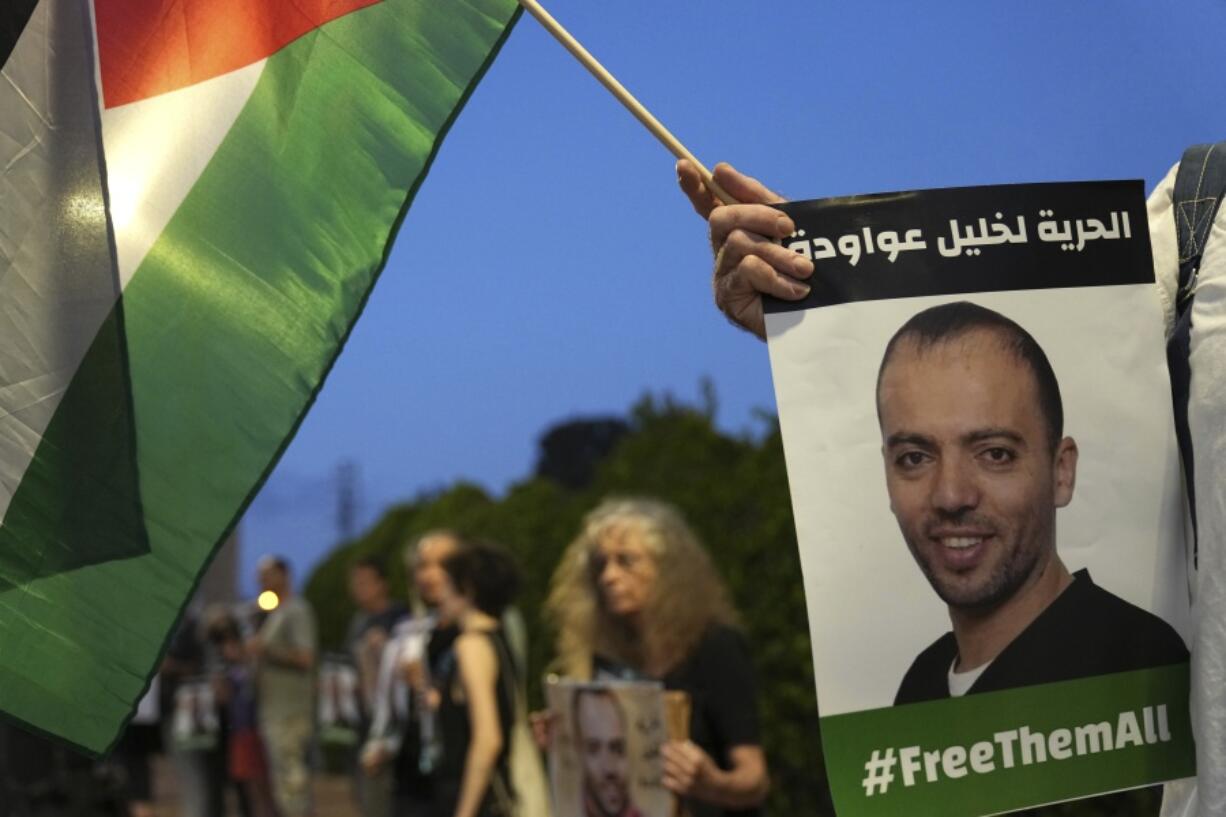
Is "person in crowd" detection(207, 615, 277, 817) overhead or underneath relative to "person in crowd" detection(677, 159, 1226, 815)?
overhead

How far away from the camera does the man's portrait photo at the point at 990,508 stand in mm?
2592

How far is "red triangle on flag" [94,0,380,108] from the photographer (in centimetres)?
323

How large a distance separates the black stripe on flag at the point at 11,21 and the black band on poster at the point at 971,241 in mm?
1472

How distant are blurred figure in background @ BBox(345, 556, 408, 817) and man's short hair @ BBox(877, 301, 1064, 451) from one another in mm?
9422

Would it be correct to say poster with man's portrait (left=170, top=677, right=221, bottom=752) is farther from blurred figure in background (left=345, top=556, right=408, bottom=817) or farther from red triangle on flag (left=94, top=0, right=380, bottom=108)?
red triangle on flag (left=94, top=0, right=380, bottom=108)

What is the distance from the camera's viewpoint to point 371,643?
12.8m

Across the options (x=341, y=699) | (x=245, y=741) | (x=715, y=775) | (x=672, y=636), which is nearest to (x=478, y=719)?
(x=672, y=636)

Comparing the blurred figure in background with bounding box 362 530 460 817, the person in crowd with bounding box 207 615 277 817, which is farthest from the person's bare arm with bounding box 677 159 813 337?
the person in crowd with bounding box 207 615 277 817

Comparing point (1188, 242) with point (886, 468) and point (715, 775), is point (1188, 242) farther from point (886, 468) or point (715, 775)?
point (715, 775)

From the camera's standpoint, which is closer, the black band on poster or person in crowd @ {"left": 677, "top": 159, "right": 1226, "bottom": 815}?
person in crowd @ {"left": 677, "top": 159, "right": 1226, "bottom": 815}

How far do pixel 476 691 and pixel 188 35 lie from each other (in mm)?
4359

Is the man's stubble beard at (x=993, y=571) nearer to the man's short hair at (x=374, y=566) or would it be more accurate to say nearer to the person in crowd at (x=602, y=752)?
the person in crowd at (x=602, y=752)

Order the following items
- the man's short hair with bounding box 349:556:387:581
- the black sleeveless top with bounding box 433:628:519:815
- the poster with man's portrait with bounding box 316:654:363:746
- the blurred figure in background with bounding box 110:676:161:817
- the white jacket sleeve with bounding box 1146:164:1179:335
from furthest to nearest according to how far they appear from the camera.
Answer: the man's short hair with bounding box 349:556:387:581, the poster with man's portrait with bounding box 316:654:363:746, the blurred figure in background with bounding box 110:676:161:817, the black sleeveless top with bounding box 433:628:519:815, the white jacket sleeve with bounding box 1146:164:1179:335

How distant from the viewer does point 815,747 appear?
10.3 m
